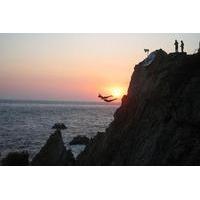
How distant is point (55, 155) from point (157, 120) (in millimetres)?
15049

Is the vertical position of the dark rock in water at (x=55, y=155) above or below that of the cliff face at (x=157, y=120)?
below

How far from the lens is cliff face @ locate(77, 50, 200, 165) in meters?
20.9

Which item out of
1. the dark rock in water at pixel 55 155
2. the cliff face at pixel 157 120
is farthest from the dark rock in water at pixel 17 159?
the cliff face at pixel 157 120

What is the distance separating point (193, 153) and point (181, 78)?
7605 mm

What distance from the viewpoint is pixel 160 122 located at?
2380 cm

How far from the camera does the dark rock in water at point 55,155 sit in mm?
35406

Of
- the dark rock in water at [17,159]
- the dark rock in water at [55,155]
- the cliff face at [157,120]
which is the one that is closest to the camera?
the cliff face at [157,120]

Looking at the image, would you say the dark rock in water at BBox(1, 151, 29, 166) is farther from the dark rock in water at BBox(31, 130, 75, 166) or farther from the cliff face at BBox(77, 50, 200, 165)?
the cliff face at BBox(77, 50, 200, 165)

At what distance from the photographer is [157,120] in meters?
24.3

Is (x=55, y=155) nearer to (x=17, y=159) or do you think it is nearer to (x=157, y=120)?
(x=17, y=159)

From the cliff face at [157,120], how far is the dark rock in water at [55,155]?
6.39 ft

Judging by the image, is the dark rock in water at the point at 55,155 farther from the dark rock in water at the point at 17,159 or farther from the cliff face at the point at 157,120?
the cliff face at the point at 157,120
